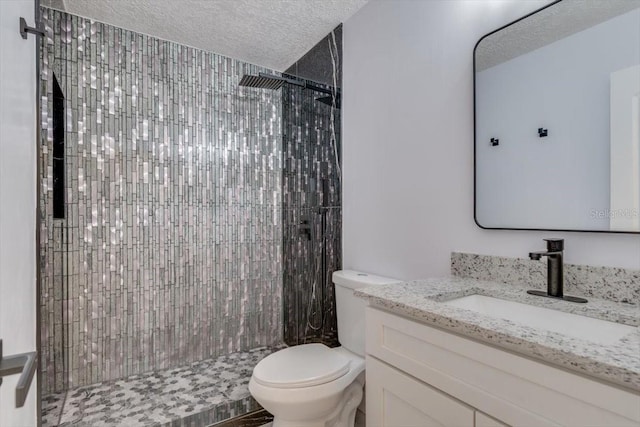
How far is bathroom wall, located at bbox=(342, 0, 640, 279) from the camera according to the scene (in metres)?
1.29

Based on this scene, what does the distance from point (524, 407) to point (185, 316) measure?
Result: 214 centimetres

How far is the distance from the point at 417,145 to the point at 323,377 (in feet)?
3.76

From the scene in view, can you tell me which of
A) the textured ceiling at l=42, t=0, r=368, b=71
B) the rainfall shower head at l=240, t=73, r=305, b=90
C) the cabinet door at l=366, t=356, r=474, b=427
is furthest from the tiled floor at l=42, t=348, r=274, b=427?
the textured ceiling at l=42, t=0, r=368, b=71

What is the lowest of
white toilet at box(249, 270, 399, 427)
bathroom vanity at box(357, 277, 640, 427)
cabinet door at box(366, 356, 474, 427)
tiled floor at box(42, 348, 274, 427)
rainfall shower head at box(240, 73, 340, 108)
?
tiled floor at box(42, 348, 274, 427)

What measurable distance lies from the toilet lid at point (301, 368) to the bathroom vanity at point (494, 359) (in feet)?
1.10

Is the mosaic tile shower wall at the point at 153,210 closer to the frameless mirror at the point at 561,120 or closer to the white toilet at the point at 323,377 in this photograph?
the white toilet at the point at 323,377

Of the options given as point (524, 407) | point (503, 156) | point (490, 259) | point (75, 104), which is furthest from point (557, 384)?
point (75, 104)

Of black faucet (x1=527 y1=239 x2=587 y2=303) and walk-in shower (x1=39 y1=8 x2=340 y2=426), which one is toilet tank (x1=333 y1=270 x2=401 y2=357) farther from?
black faucet (x1=527 y1=239 x2=587 y2=303)

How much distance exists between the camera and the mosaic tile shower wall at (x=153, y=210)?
1.99 m

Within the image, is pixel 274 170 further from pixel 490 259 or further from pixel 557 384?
pixel 557 384

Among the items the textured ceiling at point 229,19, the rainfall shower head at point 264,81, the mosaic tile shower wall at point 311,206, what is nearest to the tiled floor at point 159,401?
the mosaic tile shower wall at point 311,206

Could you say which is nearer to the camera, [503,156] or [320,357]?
[503,156]

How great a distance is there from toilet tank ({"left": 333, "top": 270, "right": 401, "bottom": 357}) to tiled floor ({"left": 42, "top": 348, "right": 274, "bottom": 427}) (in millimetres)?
666

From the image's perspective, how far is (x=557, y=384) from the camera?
0.68 m
